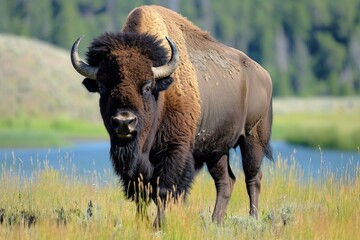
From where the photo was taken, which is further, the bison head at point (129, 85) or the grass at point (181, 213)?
the bison head at point (129, 85)

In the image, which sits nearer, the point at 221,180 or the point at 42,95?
the point at 221,180

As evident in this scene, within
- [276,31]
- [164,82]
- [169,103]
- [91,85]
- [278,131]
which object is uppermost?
[164,82]

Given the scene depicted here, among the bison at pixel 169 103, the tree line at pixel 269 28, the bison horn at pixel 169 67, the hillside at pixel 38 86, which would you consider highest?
the bison horn at pixel 169 67

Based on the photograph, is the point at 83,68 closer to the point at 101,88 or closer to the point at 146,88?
the point at 101,88

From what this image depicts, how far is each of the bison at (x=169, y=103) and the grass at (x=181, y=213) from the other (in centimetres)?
33

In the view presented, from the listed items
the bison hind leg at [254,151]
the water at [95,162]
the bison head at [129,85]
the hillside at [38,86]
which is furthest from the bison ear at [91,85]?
the hillside at [38,86]

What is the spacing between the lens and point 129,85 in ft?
25.2

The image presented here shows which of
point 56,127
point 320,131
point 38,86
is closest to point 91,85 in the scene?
point 320,131

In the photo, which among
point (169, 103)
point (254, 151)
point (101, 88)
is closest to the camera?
point (101, 88)

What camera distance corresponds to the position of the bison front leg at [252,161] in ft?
33.2

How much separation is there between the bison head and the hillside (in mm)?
44415

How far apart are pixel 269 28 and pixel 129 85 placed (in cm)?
9466

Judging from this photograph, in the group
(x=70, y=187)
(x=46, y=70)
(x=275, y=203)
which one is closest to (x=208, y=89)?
(x=275, y=203)

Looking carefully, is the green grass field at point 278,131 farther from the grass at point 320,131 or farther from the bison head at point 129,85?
the bison head at point 129,85
